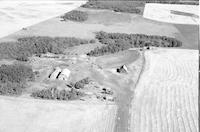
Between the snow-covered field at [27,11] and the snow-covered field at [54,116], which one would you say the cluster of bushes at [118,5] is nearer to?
the snow-covered field at [27,11]

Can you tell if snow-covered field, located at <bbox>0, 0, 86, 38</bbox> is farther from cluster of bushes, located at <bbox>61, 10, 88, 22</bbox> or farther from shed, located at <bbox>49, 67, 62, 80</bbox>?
shed, located at <bbox>49, 67, 62, 80</bbox>

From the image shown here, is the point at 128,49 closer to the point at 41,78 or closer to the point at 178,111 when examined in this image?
the point at 41,78

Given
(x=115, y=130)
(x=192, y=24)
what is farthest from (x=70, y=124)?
(x=192, y=24)

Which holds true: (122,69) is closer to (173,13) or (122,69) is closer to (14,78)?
(14,78)

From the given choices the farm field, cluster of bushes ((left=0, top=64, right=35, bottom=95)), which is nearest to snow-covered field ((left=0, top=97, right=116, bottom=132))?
the farm field

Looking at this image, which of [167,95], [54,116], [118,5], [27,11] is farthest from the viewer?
[118,5]

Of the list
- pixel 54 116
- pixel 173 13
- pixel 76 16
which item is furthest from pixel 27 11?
pixel 54 116
